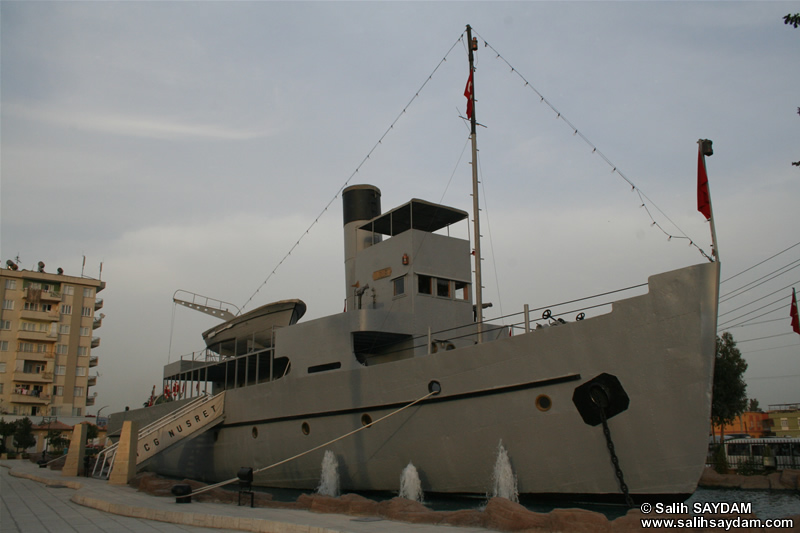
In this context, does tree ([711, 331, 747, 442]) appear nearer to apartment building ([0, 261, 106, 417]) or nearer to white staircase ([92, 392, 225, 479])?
white staircase ([92, 392, 225, 479])

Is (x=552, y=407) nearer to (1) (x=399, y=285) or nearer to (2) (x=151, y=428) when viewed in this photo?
(1) (x=399, y=285)

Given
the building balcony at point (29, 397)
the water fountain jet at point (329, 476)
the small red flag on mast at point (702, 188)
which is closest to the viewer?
the small red flag on mast at point (702, 188)

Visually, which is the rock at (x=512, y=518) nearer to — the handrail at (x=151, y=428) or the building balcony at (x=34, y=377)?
the handrail at (x=151, y=428)

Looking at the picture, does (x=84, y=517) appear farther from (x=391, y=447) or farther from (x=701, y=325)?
(x=701, y=325)

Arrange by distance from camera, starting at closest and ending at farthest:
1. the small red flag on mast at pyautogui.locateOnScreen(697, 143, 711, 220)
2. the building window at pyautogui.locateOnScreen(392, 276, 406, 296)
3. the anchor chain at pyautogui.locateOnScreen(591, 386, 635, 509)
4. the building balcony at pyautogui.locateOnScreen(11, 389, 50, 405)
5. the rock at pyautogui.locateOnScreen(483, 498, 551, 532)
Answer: the rock at pyautogui.locateOnScreen(483, 498, 551, 532) → the anchor chain at pyautogui.locateOnScreen(591, 386, 635, 509) → the small red flag on mast at pyautogui.locateOnScreen(697, 143, 711, 220) → the building window at pyautogui.locateOnScreen(392, 276, 406, 296) → the building balcony at pyautogui.locateOnScreen(11, 389, 50, 405)

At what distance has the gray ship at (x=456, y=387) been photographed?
905 cm

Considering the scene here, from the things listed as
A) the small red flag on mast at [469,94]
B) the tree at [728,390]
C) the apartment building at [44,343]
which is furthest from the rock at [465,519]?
the apartment building at [44,343]

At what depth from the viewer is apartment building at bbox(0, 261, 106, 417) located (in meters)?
53.3

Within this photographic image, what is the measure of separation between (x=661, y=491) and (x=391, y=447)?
5.18 meters

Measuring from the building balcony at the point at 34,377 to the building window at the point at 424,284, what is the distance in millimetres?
52025

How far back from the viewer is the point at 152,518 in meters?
9.05

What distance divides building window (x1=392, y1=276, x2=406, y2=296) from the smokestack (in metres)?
2.26

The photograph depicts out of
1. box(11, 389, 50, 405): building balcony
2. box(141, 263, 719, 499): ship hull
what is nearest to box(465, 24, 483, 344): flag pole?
box(141, 263, 719, 499): ship hull

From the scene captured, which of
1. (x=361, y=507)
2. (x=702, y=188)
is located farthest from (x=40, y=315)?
(x=702, y=188)
